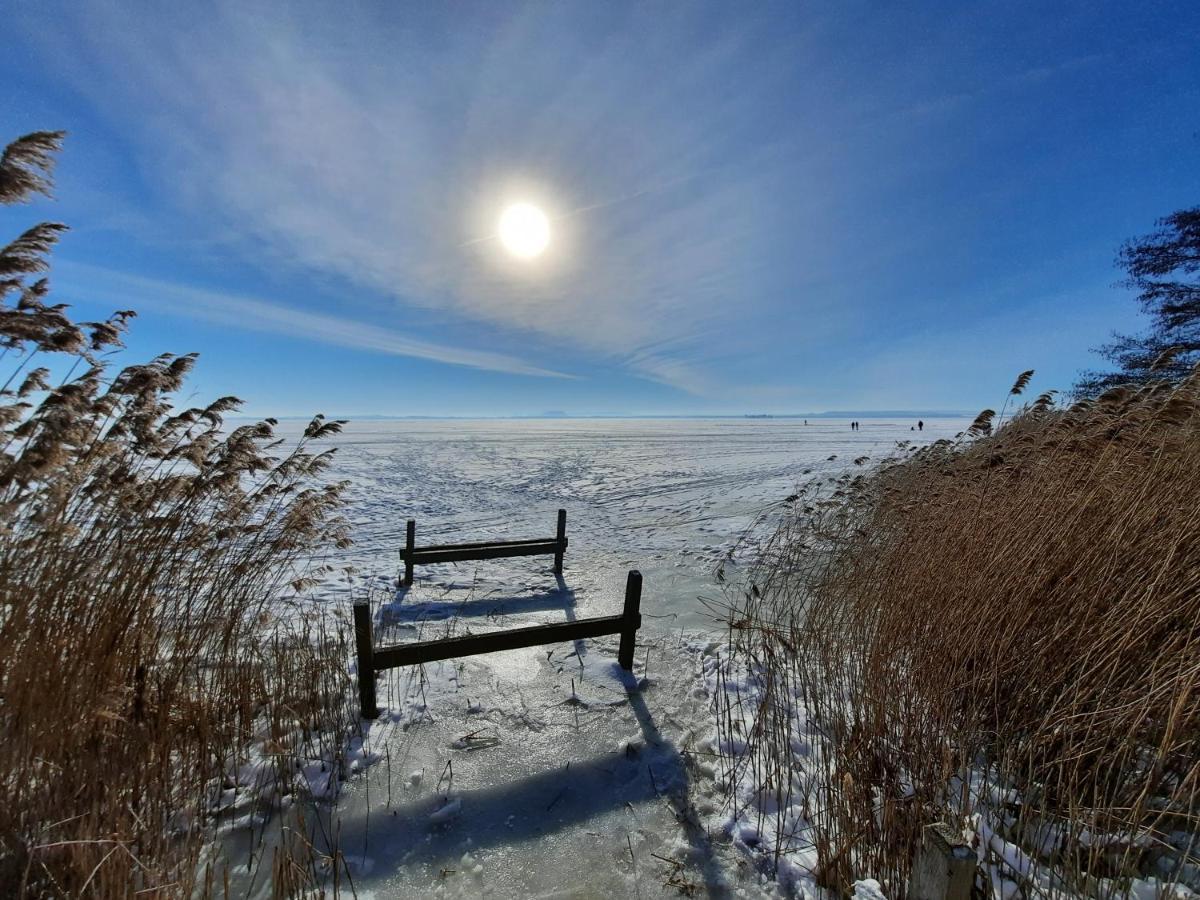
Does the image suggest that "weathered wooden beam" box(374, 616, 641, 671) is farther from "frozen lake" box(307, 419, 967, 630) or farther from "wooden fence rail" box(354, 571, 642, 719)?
"frozen lake" box(307, 419, 967, 630)

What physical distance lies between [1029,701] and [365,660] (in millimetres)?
4484

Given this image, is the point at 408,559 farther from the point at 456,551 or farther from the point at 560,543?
the point at 560,543

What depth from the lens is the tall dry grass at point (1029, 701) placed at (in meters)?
2.10

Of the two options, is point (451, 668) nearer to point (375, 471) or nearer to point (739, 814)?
point (739, 814)

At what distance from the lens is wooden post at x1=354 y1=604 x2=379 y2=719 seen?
3.62 m

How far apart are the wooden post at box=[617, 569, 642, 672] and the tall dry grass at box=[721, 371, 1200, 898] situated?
1.02m

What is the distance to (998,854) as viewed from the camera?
1.94m

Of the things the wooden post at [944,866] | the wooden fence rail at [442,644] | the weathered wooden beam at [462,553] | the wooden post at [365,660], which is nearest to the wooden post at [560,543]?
the weathered wooden beam at [462,553]

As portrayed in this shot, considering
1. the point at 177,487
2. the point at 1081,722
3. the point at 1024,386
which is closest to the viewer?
the point at 1081,722

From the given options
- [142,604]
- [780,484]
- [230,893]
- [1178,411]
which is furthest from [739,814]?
[780,484]

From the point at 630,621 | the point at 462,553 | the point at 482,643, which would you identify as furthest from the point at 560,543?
the point at 482,643

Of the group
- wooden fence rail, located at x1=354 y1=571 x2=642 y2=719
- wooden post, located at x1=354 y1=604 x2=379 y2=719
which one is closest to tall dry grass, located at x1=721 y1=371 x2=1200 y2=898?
wooden fence rail, located at x1=354 y1=571 x2=642 y2=719

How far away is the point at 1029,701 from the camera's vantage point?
2.83 metres

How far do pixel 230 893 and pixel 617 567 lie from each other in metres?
6.29
